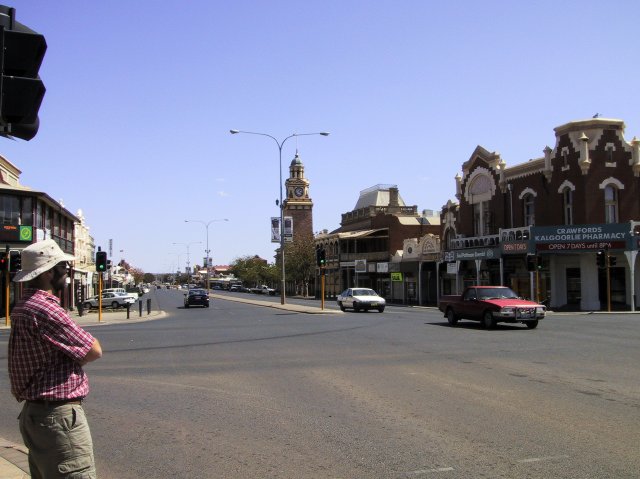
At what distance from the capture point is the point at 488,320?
23.3 meters

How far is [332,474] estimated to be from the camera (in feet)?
19.0

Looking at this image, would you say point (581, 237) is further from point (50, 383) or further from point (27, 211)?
point (50, 383)

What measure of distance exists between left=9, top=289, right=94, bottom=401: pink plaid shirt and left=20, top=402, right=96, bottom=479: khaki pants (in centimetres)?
9

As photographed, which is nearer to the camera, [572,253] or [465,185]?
[572,253]

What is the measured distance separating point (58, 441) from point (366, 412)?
544cm

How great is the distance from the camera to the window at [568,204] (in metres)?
42.0

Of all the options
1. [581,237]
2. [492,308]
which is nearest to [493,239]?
[581,237]

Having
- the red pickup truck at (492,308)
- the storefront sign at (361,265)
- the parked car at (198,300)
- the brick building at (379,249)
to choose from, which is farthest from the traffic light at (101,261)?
the storefront sign at (361,265)

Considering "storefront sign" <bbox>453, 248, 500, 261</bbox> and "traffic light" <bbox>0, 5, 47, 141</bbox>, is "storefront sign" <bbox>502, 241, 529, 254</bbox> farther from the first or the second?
"traffic light" <bbox>0, 5, 47, 141</bbox>

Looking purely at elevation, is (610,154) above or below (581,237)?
above

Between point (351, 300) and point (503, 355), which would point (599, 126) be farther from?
point (503, 355)

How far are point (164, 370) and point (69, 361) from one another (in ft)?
30.5

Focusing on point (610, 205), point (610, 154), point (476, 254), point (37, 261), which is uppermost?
point (610, 154)

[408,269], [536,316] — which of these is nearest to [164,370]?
[536,316]
